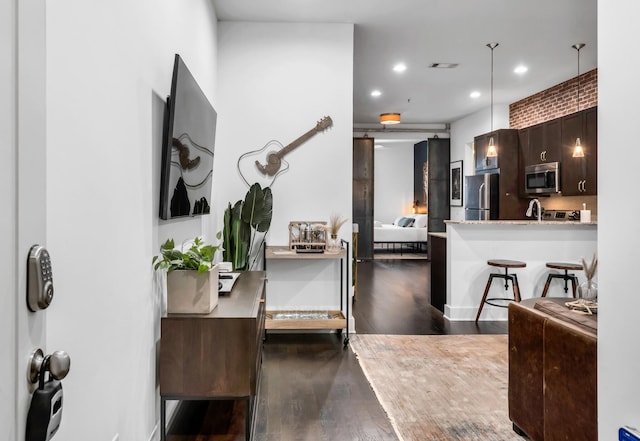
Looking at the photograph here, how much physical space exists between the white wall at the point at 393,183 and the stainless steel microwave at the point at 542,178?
6270 millimetres

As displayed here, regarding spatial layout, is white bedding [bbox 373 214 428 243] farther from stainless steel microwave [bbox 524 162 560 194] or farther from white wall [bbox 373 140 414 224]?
stainless steel microwave [bbox 524 162 560 194]

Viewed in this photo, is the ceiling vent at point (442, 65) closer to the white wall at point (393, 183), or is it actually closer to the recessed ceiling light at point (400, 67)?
the recessed ceiling light at point (400, 67)

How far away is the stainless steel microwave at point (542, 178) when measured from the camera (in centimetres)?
627

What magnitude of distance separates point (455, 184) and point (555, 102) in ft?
10.2

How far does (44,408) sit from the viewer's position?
31.3 inches

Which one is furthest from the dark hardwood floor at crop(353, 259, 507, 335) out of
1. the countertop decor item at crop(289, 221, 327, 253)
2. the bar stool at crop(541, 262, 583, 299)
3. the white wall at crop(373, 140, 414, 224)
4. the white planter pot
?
the white wall at crop(373, 140, 414, 224)

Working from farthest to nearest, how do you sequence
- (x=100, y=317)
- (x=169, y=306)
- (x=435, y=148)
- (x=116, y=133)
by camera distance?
1. (x=435, y=148)
2. (x=169, y=306)
3. (x=116, y=133)
4. (x=100, y=317)

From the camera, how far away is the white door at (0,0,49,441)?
722 millimetres

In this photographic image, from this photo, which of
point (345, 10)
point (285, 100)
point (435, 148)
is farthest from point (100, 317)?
point (435, 148)

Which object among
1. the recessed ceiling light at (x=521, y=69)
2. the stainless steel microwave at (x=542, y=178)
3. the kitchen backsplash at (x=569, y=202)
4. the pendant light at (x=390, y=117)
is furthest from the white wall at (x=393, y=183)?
the recessed ceiling light at (x=521, y=69)

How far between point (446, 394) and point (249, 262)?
2.07 metres

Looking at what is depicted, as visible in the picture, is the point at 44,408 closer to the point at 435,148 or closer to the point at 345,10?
the point at 345,10

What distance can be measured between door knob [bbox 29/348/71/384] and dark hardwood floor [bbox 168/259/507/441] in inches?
69.7

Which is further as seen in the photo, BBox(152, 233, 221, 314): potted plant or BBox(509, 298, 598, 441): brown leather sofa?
BBox(152, 233, 221, 314): potted plant
